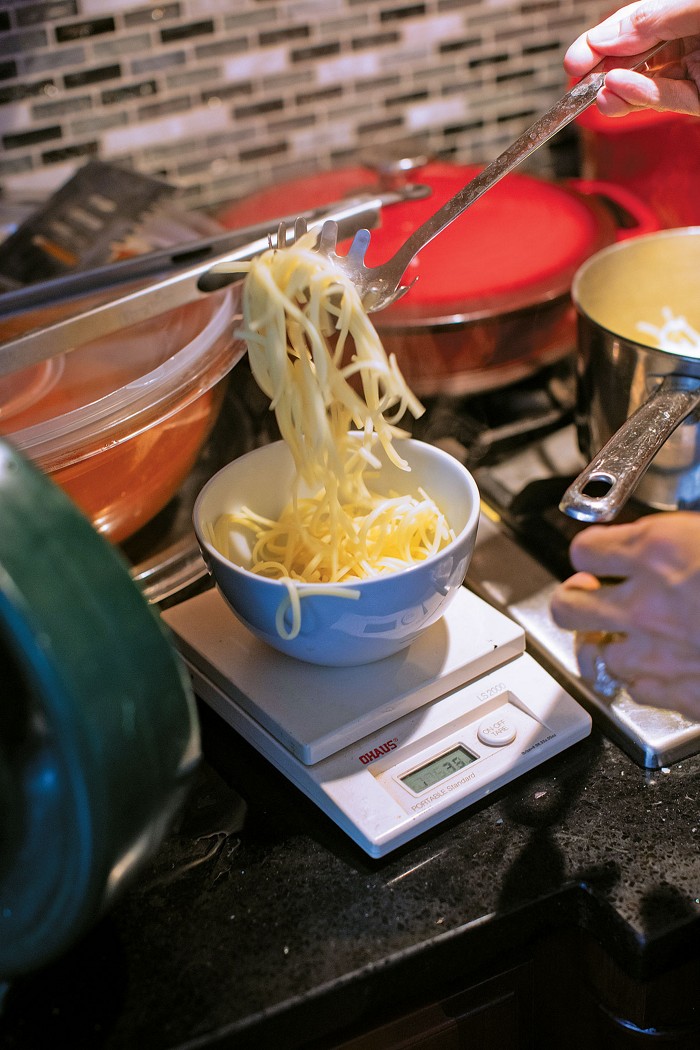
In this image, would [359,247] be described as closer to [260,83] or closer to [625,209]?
[625,209]

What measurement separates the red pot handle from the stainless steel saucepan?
14 cm

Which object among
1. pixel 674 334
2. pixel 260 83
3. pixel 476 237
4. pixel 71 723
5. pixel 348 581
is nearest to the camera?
pixel 71 723

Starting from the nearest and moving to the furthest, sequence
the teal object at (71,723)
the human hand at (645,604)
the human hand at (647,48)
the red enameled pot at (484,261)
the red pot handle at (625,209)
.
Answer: the teal object at (71,723)
the human hand at (645,604)
the human hand at (647,48)
the red enameled pot at (484,261)
the red pot handle at (625,209)

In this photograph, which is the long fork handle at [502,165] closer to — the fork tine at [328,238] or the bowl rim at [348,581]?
the fork tine at [328,238]

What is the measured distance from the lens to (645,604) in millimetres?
674

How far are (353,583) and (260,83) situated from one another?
1.00 m

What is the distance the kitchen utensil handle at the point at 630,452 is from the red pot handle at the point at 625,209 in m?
0.47

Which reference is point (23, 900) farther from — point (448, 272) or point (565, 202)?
point (565, 202)

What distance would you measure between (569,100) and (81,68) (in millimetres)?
737

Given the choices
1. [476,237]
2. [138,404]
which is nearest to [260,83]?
[476,237]

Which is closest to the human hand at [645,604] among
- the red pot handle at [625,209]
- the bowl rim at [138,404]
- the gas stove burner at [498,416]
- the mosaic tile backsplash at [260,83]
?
the bowl rim at [138,404]

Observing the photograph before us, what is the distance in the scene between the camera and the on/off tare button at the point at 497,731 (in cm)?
83

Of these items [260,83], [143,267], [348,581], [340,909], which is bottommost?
[340,909]

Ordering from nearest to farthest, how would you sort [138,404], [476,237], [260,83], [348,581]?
[348,581]
[138,404]
[476,237]
[260,83]
